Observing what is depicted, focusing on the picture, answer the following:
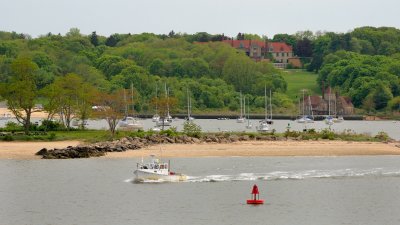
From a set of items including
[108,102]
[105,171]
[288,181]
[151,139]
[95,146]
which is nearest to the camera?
[288,181]

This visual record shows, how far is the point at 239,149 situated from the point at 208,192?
958 inches

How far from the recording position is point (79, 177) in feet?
224

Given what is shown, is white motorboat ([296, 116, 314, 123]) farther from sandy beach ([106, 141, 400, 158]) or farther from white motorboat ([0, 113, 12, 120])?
sandy beach ([106, 141, 400, 158])

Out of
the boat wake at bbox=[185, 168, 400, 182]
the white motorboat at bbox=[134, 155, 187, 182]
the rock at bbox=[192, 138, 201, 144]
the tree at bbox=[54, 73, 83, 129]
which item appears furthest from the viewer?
the tree at bbox=[54, 73, 83, 129]

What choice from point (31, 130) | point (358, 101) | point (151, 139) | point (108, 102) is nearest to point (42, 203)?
point (151, 139)

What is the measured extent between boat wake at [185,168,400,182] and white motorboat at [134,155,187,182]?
1.31 meters

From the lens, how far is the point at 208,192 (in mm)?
61844

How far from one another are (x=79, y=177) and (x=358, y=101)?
12951 cm

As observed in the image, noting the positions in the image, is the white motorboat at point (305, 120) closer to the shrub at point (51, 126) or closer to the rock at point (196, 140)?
the shrub at point (51, 126)

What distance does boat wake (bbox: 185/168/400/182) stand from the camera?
67.9 metres

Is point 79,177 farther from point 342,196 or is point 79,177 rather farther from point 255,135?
point 255,135

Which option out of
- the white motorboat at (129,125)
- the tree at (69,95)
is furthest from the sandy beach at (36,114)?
the tree at (69,95)

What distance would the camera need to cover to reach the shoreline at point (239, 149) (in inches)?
3189

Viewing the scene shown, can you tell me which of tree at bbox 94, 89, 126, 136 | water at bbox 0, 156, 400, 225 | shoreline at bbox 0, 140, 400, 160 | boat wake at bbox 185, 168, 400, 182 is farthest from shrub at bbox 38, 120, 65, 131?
boat wake at bbox 185, 168, 400, 182
